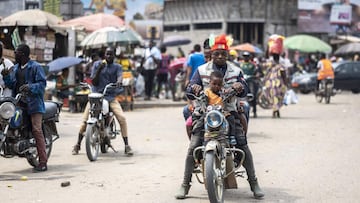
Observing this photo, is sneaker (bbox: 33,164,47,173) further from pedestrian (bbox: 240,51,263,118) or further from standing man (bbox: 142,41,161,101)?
standing man (bbox: 142,41,161,101)

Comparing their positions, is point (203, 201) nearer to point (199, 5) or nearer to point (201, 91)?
point (201, 91)

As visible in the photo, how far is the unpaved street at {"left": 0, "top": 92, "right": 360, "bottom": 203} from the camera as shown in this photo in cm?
816

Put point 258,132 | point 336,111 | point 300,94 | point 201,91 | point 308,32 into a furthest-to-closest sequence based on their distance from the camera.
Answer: point 308,32, point 300,94, point 336,111, point 258,132, point 201,91

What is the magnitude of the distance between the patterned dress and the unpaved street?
1.74 meters

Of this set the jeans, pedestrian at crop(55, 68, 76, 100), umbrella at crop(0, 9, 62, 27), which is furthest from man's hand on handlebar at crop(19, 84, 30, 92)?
pedestrian at crop(55, 68, 76, 100)

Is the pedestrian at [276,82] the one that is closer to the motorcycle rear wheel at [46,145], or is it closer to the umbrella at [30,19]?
the umbrella at [30,19]

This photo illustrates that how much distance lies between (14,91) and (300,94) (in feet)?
80.8

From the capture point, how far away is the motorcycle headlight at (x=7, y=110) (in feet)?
30.0

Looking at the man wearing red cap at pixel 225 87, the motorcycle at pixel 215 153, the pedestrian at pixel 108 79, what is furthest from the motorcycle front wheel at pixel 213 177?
the pedestrian at pixel 108 79

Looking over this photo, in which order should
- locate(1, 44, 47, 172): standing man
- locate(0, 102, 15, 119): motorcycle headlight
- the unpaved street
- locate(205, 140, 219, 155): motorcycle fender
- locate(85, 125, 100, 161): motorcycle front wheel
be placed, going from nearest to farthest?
locate(205, 140, 219, 155): motorcycle fender < the unpaved street < locate(0, 102, 15, 119): motorcycle headlight < locate(1, 44, 47, 172): standing man < locate(85, 125, 100, 161): motorcycle front wheel

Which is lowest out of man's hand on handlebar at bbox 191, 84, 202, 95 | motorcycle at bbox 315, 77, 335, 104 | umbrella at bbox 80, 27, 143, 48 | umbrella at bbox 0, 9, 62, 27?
motorcycle at bbox 315, 77, 335, 104

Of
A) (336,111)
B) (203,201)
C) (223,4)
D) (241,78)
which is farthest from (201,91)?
(223,4)

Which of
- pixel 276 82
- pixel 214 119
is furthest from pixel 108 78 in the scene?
pixel 276 82

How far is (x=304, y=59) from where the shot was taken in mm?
43875
